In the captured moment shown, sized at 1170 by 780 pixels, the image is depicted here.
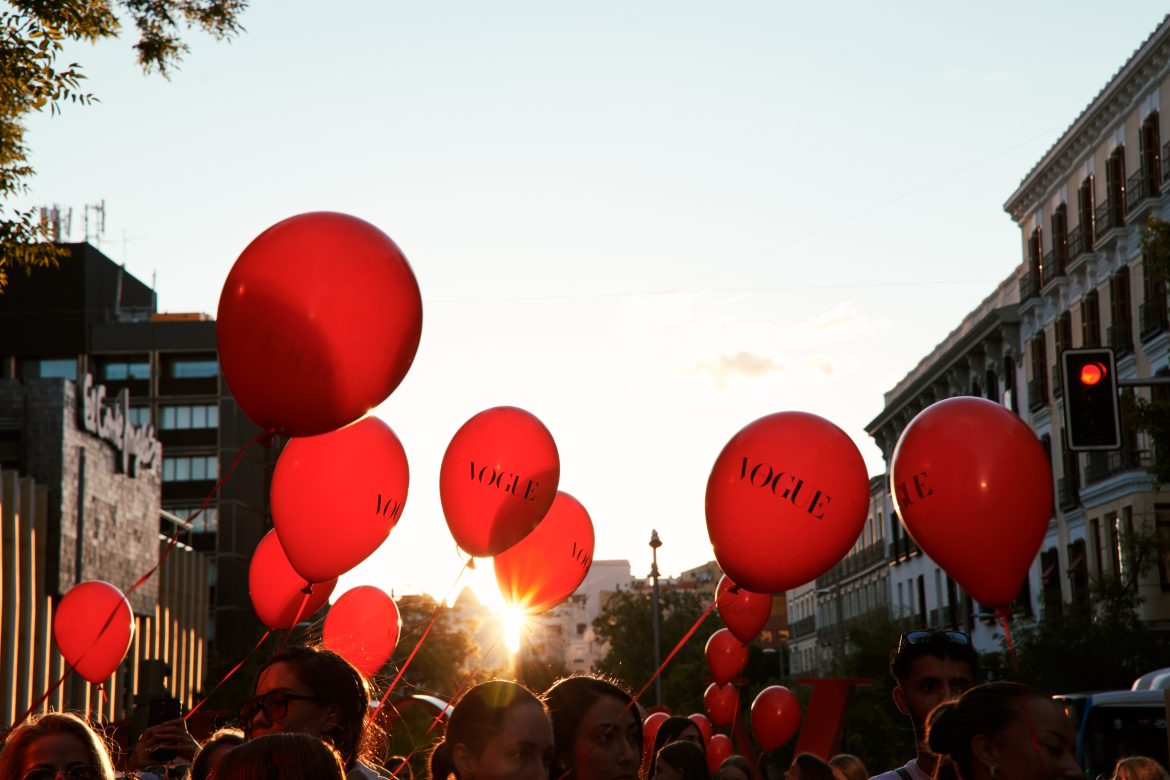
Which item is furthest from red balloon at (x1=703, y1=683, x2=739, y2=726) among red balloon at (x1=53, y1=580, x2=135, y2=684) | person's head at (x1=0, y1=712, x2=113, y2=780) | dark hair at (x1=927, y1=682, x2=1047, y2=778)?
dark hair at (x1=927, y1=682, x2=1047, y2=778)

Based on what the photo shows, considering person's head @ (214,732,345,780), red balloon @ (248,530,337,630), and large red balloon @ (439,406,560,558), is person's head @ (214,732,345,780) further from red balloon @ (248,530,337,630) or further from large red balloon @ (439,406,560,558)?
red balloon @ (248,530,337,630)

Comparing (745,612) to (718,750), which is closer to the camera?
(745,612)

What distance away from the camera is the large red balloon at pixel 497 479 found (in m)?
7.21

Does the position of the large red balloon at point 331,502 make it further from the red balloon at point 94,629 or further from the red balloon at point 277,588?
the red balloon at point 94,629

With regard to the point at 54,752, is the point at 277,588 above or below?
above

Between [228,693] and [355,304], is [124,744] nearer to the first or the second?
[355,304]

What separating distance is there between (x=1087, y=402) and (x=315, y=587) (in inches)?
279

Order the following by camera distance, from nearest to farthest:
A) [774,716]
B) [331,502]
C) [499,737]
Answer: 1. [499,737]
2. [331,502]
3. [774,716]

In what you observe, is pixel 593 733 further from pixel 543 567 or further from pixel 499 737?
pixel 543 567

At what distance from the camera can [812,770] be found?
780 centimetres

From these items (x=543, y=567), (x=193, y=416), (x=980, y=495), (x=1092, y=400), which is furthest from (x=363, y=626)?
(x=193, y=416)

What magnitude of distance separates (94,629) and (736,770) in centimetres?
436

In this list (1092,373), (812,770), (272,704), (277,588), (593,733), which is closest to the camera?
(272,704)

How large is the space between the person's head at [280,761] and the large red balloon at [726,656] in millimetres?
9644
